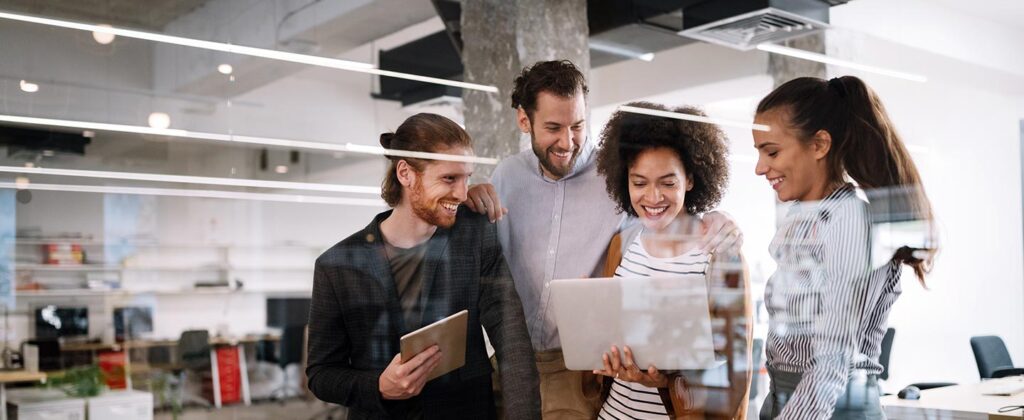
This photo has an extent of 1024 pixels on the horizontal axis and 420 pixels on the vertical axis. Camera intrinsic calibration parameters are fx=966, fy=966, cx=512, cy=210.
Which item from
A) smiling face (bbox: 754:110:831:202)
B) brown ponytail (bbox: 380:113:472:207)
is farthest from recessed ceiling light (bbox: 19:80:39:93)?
smiling face (bbox: 754:110:831:202)

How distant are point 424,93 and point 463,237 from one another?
579mm

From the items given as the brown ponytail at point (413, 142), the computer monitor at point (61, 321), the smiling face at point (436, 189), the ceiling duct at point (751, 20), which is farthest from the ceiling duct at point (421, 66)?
the computer monitor at point (61, 321)

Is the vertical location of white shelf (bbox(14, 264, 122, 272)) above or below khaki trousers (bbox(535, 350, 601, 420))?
above

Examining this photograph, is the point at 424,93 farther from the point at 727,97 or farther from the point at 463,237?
→ the point at 727,97

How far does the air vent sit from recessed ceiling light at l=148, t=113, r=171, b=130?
1.93m

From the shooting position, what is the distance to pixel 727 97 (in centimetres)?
333

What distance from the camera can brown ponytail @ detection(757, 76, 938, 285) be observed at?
2.96 m

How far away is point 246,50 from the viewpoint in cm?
357

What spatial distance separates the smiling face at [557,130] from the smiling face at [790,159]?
2.16 feet

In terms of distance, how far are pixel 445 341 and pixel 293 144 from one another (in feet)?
3.02

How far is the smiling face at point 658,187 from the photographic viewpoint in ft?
10.8

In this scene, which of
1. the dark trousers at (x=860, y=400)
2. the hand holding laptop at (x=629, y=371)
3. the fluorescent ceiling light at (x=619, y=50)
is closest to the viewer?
the dark trousers at (x=860, y=400)

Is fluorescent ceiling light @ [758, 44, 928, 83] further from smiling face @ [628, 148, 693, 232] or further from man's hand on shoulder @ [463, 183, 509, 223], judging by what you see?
man's hand on shoulder @ [463, 183, 509, 223]

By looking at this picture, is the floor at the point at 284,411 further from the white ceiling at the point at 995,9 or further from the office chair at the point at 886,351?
the white ceiling at the point at 995,9
